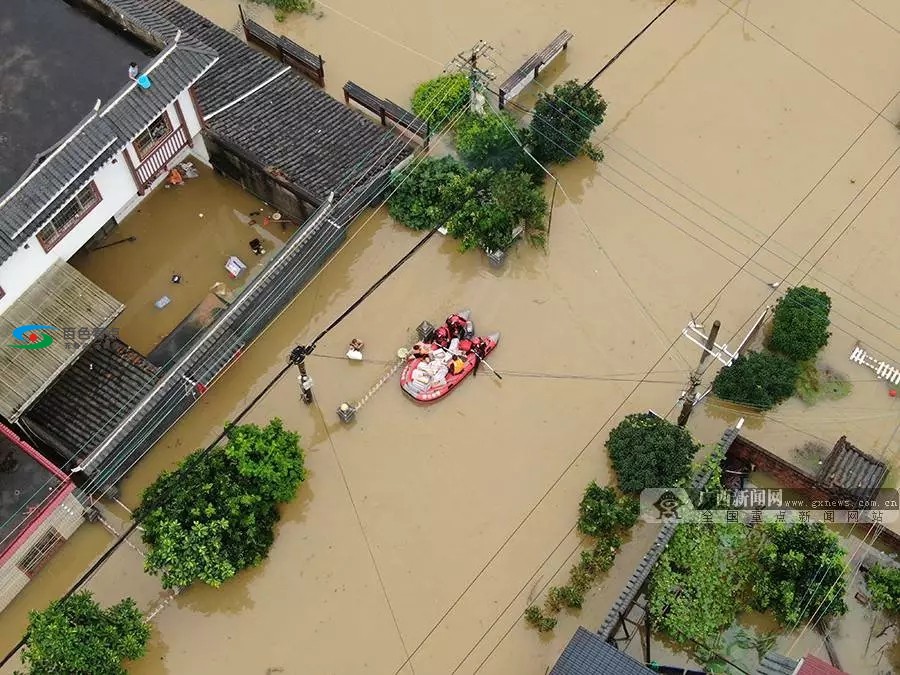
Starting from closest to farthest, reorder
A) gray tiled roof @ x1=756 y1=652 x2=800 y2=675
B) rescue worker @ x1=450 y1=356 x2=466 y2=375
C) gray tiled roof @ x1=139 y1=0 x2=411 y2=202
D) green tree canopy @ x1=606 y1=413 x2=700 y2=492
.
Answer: gray tiled roof @ x1=756 y1=652 x2=800 y2=675
green tree canopy @ x1=606 y1=413 x2=700 y2=492
rescue worker @ x1=450 y1=356 x2=466 y2=375
gray tiled roof @ x1=139 y1=0 x2=411 y2=202

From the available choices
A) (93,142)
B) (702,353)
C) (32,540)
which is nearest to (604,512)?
(702,353)

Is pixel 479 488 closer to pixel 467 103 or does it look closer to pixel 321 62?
pixel 467 103

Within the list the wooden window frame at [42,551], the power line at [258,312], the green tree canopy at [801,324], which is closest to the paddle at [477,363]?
the power line at [258,312]

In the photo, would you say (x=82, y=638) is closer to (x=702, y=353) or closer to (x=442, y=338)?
(x=442, y=338)

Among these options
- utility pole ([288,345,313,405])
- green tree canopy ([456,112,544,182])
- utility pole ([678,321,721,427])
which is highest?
green tree canopy ([456,112,544,182])

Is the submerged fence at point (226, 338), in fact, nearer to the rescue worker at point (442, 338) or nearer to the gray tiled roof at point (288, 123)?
the gray tiled roof at point (288, 123)

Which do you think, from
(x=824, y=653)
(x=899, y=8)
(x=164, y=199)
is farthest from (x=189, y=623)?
(x=899, y=8)

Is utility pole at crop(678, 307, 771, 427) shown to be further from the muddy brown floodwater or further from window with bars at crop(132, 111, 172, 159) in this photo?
window with bars at crop(132, 111, 172, 159)

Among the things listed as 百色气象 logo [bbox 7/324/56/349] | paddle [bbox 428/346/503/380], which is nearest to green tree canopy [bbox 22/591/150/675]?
百色气象 logo [bbox 7/324/56/349]
